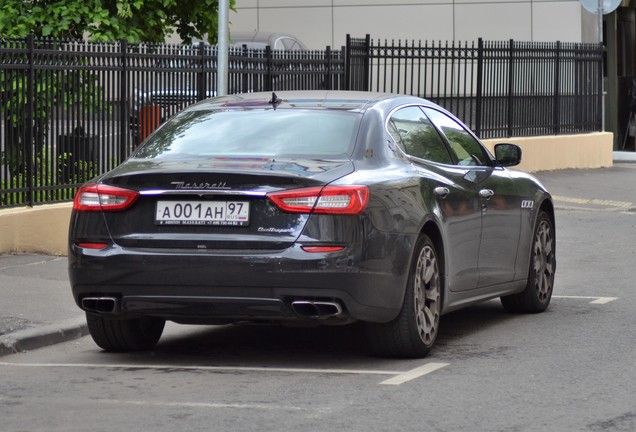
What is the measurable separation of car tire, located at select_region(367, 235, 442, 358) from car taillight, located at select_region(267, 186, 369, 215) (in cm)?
68

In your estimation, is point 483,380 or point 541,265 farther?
point 541,265

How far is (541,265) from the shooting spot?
10422mm

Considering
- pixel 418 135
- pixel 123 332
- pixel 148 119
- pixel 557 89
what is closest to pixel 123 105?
pixel 148 119

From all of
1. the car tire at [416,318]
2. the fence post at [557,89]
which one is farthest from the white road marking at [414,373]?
the fence post at [557,89]

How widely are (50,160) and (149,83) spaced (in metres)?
1.52

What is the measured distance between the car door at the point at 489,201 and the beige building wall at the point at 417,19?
67.1 ft

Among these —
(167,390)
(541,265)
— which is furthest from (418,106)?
(167,390)

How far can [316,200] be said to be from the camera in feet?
25.1

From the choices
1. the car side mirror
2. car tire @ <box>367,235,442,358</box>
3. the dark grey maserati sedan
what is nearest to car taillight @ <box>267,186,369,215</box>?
the dark grey maserati sedan

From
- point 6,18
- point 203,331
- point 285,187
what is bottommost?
point 203,331

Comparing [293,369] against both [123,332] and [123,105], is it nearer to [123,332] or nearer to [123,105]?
[123,332]

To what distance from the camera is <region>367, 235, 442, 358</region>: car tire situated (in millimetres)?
8109

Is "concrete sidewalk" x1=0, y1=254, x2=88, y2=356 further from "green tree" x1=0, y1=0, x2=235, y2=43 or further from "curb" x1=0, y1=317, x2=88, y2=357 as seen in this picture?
"green tree" x1=0, y1=0, x2=235, y2=43

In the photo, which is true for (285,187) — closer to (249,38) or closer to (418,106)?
(418,106)
